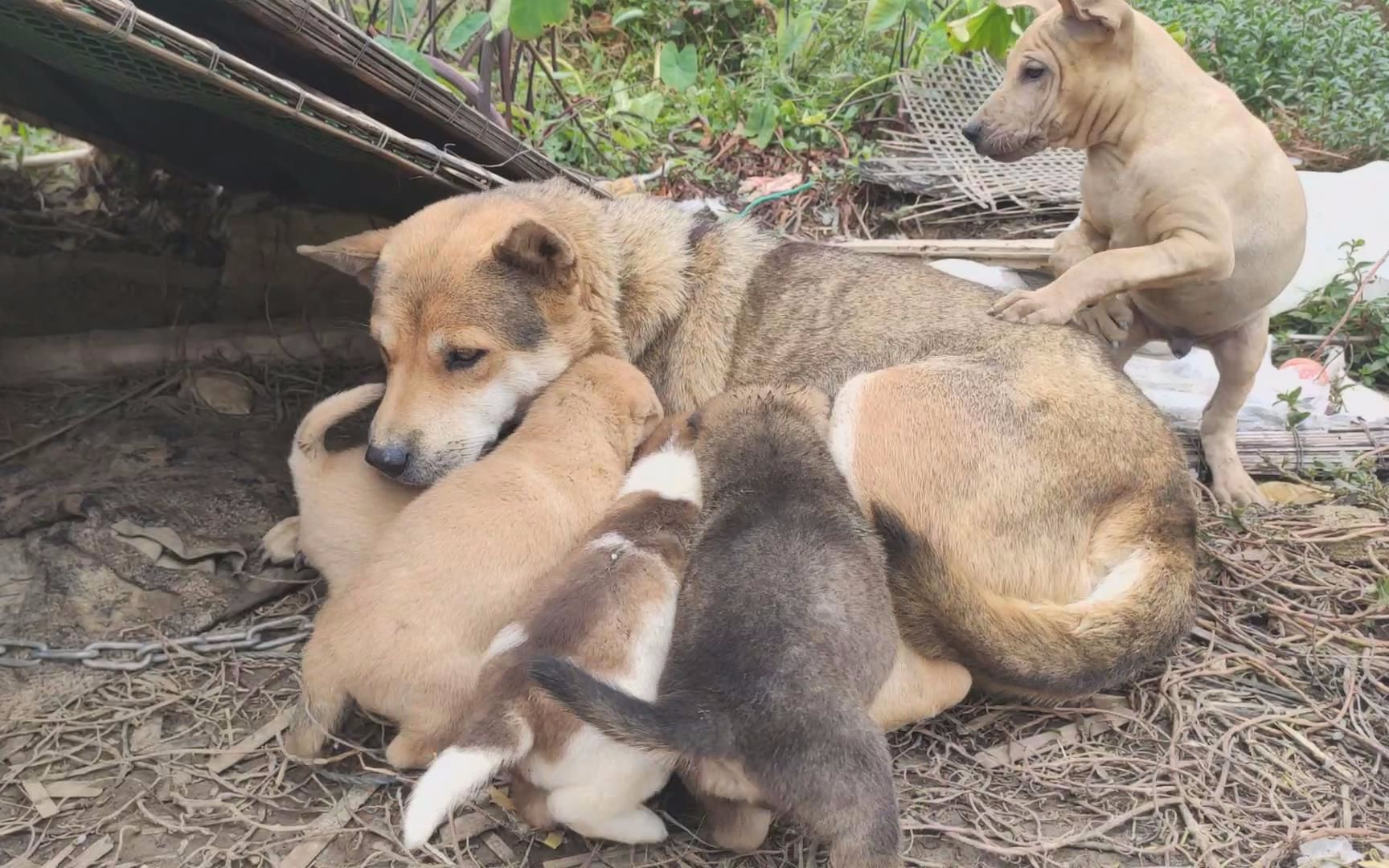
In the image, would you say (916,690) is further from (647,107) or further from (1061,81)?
A: (647,107)

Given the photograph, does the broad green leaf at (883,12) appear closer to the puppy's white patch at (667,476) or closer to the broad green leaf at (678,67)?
the broad green leaf at (678,67)

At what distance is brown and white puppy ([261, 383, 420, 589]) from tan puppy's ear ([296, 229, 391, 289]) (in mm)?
622

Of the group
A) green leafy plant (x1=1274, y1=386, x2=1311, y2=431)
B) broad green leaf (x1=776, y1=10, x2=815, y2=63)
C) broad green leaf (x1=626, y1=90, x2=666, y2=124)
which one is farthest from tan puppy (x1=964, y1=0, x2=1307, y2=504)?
broad green leaf (x1=626, y1=90, x2=666, y2=124)

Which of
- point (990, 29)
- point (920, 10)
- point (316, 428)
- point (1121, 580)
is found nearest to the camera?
point (1121, 580)

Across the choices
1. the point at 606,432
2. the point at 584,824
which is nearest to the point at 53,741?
the point at 584,824

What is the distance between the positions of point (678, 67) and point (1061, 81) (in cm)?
426

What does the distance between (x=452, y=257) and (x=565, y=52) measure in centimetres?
654

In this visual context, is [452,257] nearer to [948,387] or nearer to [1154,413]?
[948,387]

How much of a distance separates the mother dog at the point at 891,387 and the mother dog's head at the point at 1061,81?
3.42 ft

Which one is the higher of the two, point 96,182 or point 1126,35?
point 1126,35

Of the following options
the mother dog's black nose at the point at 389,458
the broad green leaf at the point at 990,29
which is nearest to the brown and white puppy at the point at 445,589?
the mother dog's black nose at the point at 389,458

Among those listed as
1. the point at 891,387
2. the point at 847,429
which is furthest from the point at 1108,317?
the point at 847,429

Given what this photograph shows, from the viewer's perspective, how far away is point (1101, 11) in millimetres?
4301

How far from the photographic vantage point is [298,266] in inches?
231
